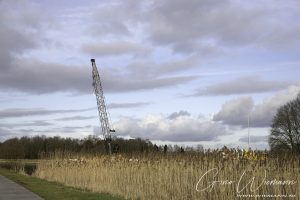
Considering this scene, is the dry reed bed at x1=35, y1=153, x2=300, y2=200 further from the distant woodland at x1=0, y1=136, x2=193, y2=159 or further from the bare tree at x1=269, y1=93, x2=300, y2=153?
the distant woodland at x1=0, y1=136, x2=193, y2=159

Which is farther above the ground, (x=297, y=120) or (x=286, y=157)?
(x=297, y=120)

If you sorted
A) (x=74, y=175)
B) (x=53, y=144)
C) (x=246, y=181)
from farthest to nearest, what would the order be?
(x=53, y=144), (x=74, y=175), (x=246, y=181)

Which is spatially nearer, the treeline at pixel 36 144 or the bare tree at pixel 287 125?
the bare tree at pixel 287 125

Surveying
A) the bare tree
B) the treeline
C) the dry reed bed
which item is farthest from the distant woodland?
the dry reed bed

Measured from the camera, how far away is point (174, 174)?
17.0 meters

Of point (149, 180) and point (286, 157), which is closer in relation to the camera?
point (286, 157)

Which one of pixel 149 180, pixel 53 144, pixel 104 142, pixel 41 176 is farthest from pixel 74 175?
pixel 53 144

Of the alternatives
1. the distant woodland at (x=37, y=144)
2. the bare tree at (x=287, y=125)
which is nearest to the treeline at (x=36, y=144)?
the distant woodland at (x=37, y=144)

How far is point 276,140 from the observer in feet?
266

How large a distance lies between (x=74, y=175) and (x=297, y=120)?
60.2 metres

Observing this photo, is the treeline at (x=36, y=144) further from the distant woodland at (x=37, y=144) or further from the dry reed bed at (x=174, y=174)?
the dry reed bed at (x=174, y=174)

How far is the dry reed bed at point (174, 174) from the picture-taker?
12.6 meters

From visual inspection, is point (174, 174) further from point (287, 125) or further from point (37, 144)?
point (37, 144)

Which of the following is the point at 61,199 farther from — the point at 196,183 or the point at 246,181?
the point at 246,181
